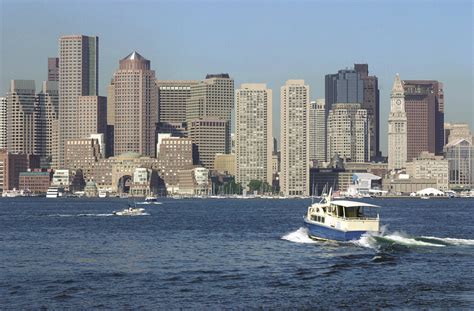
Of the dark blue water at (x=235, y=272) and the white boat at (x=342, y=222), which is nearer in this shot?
the dark blue water at (x=235, y=272)

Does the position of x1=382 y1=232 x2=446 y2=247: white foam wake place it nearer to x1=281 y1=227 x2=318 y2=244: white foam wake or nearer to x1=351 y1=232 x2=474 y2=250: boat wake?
x1=351 y1=232 x2=474 y2=250: boat wake

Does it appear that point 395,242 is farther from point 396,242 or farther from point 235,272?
point 235,272

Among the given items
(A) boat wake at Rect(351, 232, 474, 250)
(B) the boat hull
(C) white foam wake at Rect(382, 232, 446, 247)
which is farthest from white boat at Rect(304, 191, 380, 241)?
(C) white foam wake at Rect(382, 232, 446, 247)

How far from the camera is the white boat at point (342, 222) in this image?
97062 mm

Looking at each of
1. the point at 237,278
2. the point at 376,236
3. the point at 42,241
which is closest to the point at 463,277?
the point at 237,278

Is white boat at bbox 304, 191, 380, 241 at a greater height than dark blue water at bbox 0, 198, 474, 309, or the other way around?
white boat at bbox 304, 191, 380, 241

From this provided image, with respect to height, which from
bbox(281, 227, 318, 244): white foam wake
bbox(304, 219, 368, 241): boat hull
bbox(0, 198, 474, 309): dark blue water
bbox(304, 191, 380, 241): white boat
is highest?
bbox(304, 191, 380, 241): white boat

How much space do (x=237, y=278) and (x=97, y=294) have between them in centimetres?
1122

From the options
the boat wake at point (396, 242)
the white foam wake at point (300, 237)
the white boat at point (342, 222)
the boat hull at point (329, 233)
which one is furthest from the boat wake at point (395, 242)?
the white foam wake at point (300, 237)

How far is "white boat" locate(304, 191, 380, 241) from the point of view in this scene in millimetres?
97062

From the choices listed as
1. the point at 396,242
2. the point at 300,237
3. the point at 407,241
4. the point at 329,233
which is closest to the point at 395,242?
the point at 396,242

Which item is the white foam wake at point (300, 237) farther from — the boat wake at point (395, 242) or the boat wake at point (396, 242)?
the boat wake at point (396, 242)

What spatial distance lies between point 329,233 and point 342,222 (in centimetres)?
284

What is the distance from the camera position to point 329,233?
100 meters
